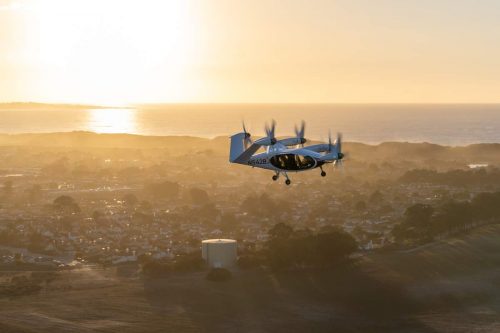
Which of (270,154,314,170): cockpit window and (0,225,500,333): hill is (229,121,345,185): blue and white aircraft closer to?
(270,154,314,170): cockpit window

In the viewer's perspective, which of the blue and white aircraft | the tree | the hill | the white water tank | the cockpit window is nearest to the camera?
the blue and white aircraft

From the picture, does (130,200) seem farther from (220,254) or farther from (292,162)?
(292,162)

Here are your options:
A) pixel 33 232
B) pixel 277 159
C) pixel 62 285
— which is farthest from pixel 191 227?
pixel 277 159

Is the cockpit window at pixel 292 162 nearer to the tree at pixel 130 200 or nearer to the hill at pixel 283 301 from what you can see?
the hill at pixel 283 301

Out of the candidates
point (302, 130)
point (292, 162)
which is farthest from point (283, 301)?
point (302, 130)

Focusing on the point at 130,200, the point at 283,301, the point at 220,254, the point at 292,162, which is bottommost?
the point at 283,301

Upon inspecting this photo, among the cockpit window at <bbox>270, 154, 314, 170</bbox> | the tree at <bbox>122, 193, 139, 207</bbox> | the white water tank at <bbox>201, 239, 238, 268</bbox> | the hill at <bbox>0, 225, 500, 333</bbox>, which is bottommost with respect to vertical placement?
the hill at <bbox>0, 225, 500, 333</bbox>

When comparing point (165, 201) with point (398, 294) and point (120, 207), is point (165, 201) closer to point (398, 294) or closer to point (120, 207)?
point (120, 207)

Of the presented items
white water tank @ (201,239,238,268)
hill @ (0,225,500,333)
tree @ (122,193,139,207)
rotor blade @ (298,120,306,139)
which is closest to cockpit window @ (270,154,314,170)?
rotor blade @ (298,120,306,139)
